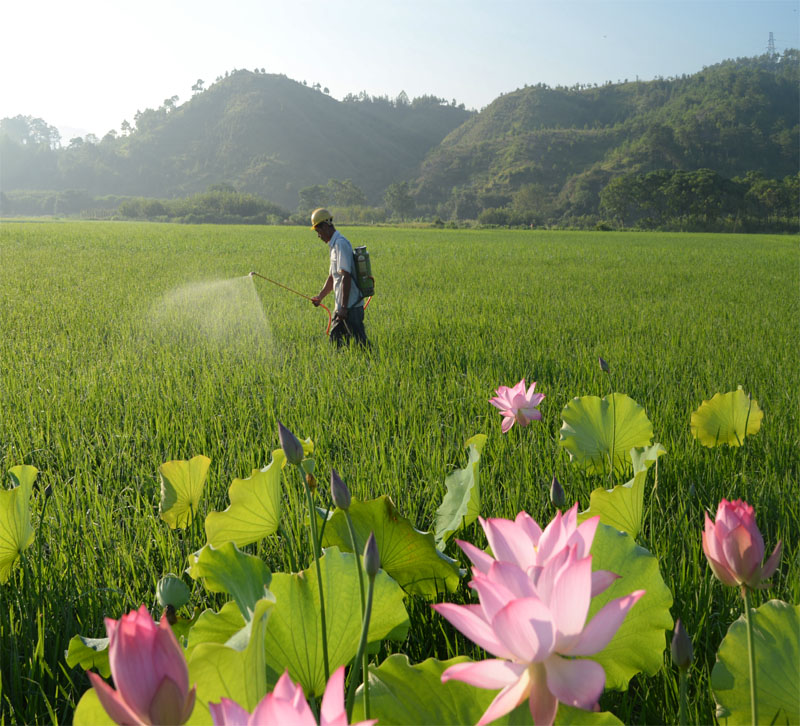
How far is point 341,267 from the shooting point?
13.0 feet

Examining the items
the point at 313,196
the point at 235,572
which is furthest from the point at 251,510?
the point at 313,196

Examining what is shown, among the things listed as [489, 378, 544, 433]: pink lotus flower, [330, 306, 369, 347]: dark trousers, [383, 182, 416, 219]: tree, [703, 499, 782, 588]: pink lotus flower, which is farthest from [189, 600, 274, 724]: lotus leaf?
[383, 182, 416, 219]: tree

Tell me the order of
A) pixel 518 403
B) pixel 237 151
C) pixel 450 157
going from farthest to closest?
1. pixel 237 151
2. pixel 450 157
3. pixel 518 403

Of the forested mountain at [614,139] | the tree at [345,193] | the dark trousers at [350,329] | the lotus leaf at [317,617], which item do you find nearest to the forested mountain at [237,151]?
the forested mountain at [614,139]

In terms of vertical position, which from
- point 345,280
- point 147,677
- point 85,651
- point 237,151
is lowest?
point 85,651

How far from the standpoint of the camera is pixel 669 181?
167ft

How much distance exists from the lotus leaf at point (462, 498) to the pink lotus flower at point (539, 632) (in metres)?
0.74

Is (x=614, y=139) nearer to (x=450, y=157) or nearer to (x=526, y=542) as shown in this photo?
(x=450, y=157)

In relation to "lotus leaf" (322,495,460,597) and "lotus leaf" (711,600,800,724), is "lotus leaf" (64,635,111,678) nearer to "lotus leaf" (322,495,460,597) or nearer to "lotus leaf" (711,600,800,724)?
"lotus leaf" (322,495,460,597)

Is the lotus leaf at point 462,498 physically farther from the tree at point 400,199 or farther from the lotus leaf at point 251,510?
the tree at point 400,199

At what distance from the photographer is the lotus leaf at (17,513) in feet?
3.47

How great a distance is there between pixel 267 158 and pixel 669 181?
250 ft

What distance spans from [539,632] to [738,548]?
0.24 meters

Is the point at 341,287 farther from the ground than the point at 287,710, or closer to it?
farther from the ground
